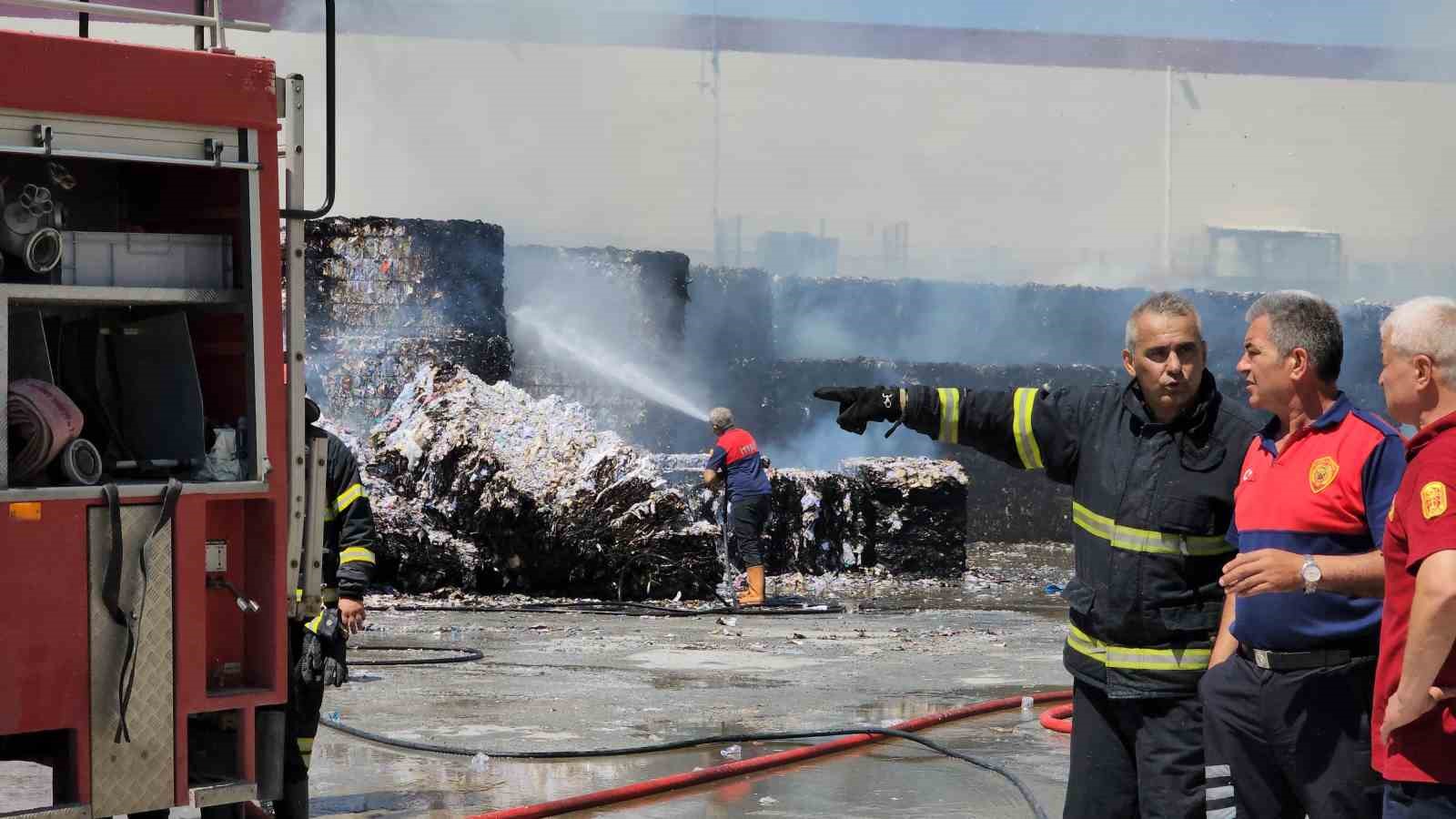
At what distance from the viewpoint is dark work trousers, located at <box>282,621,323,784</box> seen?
5.13 m

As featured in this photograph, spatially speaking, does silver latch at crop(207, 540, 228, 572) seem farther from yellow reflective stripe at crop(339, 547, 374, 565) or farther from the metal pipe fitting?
yellow reflective stripe at crop(339, 547, 374, 565)

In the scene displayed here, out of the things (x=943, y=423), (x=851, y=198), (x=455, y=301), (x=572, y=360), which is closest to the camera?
(x=943, y=423)

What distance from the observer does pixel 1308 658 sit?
12.0 feet

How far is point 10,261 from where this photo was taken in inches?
159

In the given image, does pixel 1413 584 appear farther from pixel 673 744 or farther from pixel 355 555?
pixel 673 744

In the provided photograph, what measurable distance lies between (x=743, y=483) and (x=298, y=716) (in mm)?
7361

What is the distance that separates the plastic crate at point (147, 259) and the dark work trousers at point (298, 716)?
1.22 meters

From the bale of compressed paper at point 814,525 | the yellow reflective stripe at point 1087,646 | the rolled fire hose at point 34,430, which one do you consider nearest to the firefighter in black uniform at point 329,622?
the rolled fire hose at point 34,430

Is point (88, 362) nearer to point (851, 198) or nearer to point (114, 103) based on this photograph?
point (114, 103)

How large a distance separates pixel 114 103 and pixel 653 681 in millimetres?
5049

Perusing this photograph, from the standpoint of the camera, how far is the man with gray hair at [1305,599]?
141 inches

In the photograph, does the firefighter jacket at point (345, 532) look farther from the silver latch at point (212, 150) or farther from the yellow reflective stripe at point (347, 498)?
the silver latch at point (212, 150)

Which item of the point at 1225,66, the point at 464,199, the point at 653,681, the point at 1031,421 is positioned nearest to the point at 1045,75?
the point at 1225,66

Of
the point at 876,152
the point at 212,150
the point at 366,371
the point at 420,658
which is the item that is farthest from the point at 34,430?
the point at 876,152
